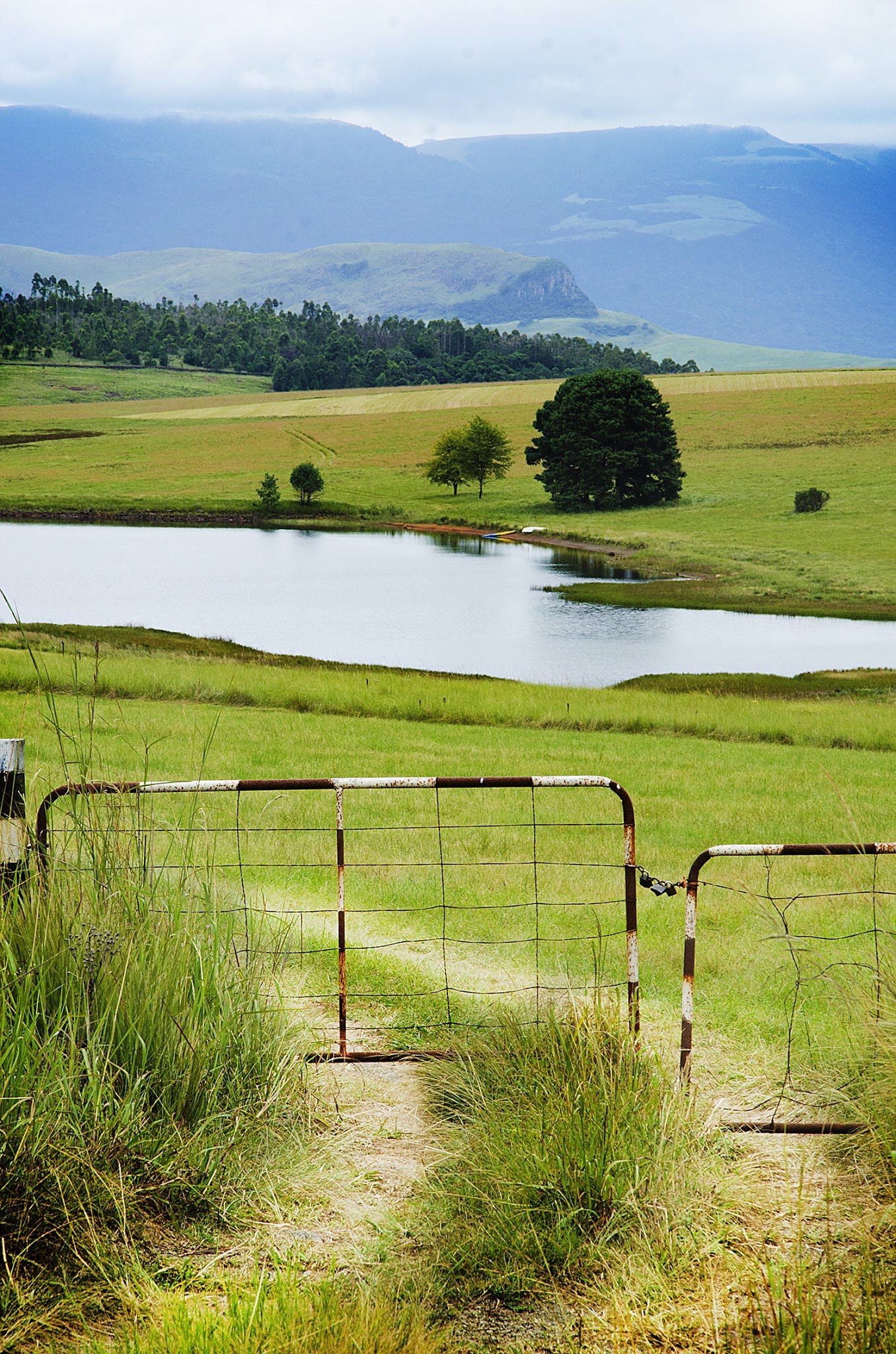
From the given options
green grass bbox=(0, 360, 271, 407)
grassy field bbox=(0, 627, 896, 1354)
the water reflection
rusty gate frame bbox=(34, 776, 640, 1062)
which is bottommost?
grassy field bbox=(0, 627, 896, 1354)

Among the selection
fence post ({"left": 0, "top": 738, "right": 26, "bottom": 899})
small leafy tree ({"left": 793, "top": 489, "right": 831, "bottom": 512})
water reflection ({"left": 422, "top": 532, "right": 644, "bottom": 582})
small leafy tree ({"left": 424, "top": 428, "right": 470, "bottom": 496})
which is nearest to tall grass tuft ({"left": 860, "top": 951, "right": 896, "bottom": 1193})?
fence post ({"left": 0, "top": 738, "right": 26, "bottom": 899})

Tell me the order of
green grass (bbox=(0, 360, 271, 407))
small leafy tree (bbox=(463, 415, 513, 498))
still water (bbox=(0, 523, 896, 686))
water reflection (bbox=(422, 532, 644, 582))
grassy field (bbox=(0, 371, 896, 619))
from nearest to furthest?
still water (bbox=(0, 523, 896, 686)) → grassy field (bbox=(0, 371, 896, 619)) → water reflection (bbox=(422, 532, 644, 582)) → small leafy tree (bbox=(463, 415, 513, 498)) → green grass (bbox=(0, 360, 271, 407))

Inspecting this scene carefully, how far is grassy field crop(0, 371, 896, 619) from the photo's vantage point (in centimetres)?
7031

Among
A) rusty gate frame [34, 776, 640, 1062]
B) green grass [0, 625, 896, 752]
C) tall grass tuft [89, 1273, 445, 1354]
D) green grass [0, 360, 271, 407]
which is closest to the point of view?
tall grass tuft [89, 1273, 445, 1354]

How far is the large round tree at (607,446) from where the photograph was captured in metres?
91.2

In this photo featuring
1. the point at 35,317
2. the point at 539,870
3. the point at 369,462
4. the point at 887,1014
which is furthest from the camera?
the point at 35,317

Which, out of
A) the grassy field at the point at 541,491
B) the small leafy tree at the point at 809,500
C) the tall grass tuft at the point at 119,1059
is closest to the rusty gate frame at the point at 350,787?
the tall grass tuft at the point at 119,1059

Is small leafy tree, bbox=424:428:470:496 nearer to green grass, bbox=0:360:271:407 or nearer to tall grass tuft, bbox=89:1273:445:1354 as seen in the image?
green grass, bbox=0:360:271:407

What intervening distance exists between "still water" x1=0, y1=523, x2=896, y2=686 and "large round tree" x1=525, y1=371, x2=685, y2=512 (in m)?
12.2

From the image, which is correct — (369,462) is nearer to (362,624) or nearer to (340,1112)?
(362,624)

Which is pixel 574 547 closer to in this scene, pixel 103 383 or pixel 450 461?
pixel 450 461

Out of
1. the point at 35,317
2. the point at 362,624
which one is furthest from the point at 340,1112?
the point at 35,317

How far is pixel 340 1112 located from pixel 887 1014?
276 cm

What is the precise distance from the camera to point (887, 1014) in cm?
564
